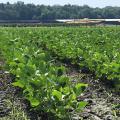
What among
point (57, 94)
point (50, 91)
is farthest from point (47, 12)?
point (57, 94)

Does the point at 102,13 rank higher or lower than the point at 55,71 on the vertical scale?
lower

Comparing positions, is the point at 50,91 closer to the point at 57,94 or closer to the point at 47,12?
the point at 57,94

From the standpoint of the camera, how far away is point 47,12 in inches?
3516

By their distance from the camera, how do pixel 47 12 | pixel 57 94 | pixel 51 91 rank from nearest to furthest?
pixel 57 94, pixel 51 91, pixel 47 12

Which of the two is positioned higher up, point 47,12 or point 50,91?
point 50,91

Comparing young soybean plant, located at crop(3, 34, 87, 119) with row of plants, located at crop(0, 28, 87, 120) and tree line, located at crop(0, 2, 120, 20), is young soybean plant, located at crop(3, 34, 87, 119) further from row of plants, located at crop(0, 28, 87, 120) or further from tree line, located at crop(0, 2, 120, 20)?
tree line, located at crop(0, 2, 120, 20)

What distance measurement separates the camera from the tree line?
85.4 metres

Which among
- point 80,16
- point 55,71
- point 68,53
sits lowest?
point 80,16

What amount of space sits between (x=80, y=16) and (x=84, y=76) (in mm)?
82772

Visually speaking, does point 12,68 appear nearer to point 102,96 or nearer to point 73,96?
point 102,96

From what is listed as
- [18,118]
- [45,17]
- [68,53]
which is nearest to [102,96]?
[18,118]

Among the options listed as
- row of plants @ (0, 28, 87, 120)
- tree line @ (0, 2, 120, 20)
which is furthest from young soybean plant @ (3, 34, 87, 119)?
tree line @ (0, 2, 120, 20)

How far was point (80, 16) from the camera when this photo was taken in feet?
302

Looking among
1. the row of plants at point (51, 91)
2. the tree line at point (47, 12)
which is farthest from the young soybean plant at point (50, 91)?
the tree line at point (47, 12)
